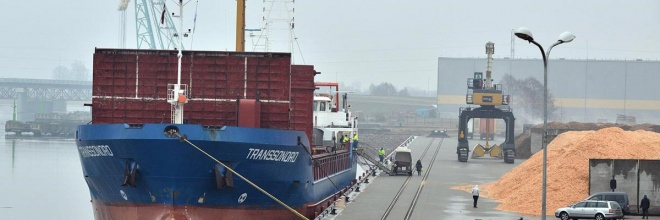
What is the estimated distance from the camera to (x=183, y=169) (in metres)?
33.7

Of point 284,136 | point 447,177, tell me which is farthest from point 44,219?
point 447,177

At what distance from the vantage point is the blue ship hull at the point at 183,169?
33.5 m

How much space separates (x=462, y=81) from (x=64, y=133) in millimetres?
72473

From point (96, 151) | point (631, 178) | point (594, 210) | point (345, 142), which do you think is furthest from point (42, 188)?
point (594, 210)

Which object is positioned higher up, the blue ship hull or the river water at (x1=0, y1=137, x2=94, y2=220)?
the blue ship hull

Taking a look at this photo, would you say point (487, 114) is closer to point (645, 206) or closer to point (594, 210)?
point (645, 206)

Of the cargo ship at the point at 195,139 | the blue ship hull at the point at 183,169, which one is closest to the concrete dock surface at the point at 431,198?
the cargo ship at the point at 195,139

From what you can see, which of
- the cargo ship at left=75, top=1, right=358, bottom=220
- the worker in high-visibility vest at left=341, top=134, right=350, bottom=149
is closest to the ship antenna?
the cargo ship at left=75, top=1, right=358, bottom=220

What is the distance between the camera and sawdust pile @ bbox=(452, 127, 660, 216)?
4209 centimetres

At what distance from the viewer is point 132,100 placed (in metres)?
37.5

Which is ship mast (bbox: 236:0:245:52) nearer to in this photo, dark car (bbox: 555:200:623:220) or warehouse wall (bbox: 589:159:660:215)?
warehouse wall (bbox: 589:159:660:215)

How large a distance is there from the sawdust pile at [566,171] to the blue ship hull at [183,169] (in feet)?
36.3

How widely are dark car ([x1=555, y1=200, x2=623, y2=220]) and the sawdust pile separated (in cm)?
306

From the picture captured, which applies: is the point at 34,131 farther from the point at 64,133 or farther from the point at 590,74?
the point at 590,74
